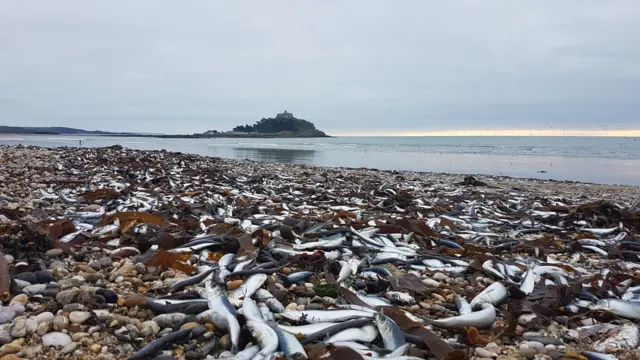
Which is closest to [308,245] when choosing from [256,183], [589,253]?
[589,253]

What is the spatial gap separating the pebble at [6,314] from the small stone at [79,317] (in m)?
0.27

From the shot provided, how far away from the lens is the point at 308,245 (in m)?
3.83

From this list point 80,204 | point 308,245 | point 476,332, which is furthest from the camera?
point 80,204

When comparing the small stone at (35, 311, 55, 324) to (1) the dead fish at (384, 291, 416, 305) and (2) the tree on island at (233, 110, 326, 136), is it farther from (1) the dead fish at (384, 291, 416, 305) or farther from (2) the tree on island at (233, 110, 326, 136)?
(2) the tree on island at (233, 110, 326, 136)

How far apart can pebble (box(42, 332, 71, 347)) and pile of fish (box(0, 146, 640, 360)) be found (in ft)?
1.05

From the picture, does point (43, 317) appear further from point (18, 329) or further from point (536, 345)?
point (536, 345)

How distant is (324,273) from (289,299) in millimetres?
549

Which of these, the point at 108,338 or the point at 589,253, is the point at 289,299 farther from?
the point at 589,253

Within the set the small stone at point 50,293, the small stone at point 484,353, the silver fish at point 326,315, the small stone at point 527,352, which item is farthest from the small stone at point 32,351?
the small stone at point 527,352

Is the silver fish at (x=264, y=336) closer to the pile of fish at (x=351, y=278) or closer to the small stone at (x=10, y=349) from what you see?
the pile of fish at (x=351, y=278)

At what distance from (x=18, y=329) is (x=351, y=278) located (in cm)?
202

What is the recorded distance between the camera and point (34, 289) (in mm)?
2379

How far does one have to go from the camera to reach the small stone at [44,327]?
199 centimetres

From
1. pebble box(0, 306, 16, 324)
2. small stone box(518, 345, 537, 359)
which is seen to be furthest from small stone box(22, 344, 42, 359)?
small stone box(518, 345, 537, 359)
